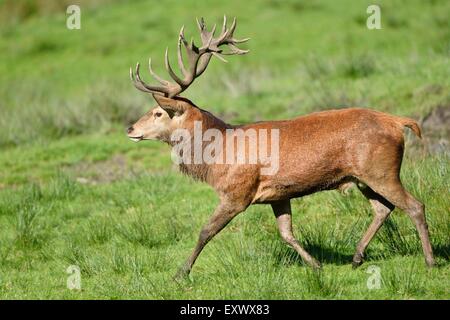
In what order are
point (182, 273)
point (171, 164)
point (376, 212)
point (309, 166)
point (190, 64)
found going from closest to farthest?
point (309, 166) → point (182, 273) → point (376, 212) → point (190, 64) → point (171, 164)

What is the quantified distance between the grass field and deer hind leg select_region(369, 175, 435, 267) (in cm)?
20

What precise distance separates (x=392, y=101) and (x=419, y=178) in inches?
180

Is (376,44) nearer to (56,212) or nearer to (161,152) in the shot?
(161,152)

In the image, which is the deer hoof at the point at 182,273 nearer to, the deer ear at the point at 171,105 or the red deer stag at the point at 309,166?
the red deer stag at the point at 309,166

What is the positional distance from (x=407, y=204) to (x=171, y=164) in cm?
575

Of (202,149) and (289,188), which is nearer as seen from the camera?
(289,188)

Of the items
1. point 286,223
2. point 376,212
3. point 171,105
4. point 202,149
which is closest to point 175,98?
point 171,105

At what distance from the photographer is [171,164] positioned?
43.7 feet

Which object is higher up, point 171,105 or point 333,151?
point 171,105

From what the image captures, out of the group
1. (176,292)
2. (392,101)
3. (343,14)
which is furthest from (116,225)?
(343,14)

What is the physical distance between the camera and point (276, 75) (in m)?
18.8

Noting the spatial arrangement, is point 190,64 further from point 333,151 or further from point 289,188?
point 333,151

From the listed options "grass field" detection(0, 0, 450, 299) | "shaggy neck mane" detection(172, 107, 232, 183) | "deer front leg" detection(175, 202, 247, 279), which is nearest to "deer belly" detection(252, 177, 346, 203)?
"deer front leg" detection(175, 202, 247, 279)
